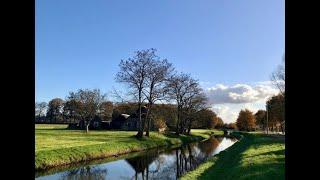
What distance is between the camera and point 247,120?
129125 millimetres

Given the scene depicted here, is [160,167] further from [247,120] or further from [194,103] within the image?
[247,120]

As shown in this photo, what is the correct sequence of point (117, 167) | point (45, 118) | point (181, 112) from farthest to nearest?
1. point (45, 118)
2. point (181, 112)
3. point (117, 167)

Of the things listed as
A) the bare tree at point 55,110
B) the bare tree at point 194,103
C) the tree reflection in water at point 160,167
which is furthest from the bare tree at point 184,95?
the bare tree at point 55,110

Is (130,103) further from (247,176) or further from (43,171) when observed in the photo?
(247,176)

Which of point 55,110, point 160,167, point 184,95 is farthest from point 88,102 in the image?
point 55,110

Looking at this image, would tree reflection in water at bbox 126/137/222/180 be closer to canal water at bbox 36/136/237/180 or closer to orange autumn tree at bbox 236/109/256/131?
canal water at bbox 36/136/237/180

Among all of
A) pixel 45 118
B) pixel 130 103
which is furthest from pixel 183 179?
pixel 45 118

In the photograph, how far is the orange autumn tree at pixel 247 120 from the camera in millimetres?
129000

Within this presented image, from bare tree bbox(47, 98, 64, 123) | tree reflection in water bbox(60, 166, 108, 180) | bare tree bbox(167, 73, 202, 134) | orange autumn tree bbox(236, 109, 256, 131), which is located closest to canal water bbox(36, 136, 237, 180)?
tree reflection in water bbox(60, 166, 108, 180)

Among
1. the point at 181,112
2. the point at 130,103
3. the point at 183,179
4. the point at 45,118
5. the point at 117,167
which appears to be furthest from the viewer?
the point at 45,118

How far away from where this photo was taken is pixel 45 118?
142 meters

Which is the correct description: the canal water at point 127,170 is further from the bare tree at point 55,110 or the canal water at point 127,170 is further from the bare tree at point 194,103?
the bare tree at point 55,110

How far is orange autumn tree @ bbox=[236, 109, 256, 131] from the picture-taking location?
5079 inches
